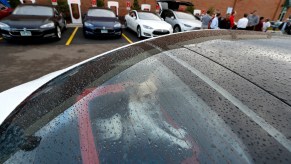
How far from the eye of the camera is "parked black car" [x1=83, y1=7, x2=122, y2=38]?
799 cm

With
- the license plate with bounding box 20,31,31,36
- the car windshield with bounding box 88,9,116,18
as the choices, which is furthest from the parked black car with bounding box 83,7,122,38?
the license plate with bounding box 20,31,31,36

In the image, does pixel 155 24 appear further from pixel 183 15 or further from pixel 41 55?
pixel 41 55

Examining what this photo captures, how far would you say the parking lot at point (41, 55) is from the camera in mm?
4422

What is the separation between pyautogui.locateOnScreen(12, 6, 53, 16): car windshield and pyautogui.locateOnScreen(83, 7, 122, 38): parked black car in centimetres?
164

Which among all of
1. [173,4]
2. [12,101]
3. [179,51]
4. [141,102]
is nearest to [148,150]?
[141,102]

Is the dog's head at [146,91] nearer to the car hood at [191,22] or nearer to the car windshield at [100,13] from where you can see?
the car windshield at [100,13]

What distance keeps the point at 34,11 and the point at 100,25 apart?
2.83 metres

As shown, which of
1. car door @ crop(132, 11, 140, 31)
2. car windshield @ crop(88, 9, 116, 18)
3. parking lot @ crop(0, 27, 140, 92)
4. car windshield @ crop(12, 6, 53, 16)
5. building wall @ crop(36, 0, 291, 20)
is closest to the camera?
parking lot @ crop(0, 27, 140, 92)

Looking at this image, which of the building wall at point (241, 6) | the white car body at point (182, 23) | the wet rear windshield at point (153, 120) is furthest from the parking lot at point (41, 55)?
the building wall at point (241, 6)

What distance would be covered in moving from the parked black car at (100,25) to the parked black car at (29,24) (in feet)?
4.28

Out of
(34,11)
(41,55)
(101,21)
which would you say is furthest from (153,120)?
(34,11)

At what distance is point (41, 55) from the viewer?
19.4 feet

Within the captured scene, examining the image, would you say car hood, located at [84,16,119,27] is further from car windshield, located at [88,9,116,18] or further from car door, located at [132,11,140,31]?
car door, located at [132,11,140,31]

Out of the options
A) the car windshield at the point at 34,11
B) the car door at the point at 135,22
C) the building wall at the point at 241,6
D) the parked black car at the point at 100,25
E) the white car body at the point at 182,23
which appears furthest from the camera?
the building wall at the point at 241,6
